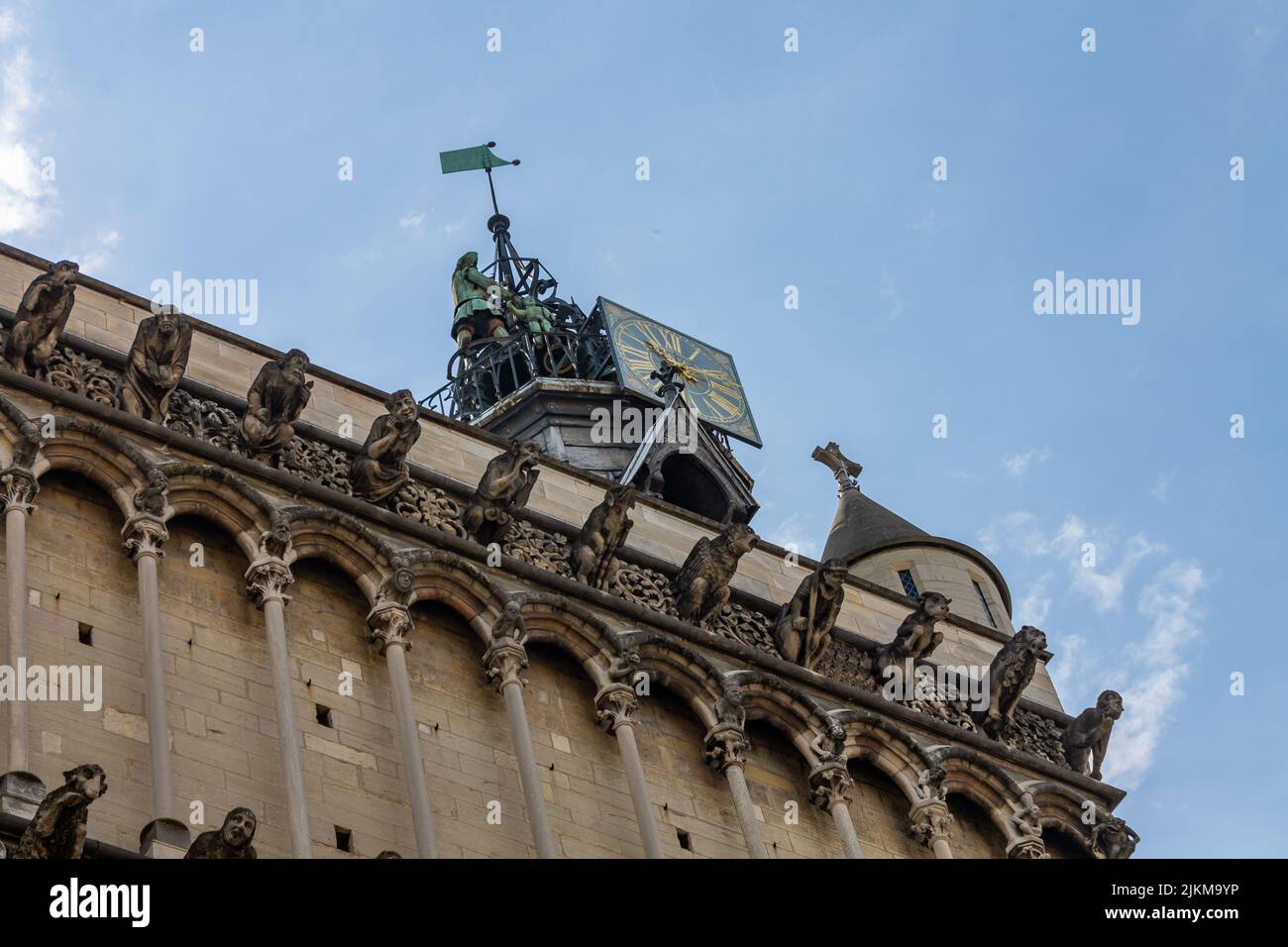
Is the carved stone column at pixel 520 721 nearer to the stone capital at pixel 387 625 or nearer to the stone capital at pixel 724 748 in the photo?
the stone capital at pixel 387 625

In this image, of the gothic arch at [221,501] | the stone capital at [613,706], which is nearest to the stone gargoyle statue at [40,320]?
the gothic arch at [221,501]

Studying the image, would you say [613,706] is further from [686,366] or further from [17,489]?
[686,366]

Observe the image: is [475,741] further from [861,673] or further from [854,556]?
[854,556]

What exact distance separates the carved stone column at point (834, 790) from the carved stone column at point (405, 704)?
3460 mm

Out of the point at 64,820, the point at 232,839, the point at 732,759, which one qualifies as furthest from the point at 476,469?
the point at 64,820

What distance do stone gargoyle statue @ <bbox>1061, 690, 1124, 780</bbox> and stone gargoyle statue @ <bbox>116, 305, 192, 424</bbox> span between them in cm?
819

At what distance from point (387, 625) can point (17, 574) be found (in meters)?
2.90

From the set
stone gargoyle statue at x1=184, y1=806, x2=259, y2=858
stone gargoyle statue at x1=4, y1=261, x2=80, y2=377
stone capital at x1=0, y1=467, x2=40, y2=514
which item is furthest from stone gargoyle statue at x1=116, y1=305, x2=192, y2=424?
stone gargoyle statue at x1=184, y1=806, x2=259, y2=858

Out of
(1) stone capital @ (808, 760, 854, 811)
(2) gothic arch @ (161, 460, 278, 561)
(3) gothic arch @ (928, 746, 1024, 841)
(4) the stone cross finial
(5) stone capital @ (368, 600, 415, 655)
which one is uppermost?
(4) the stone cross finial

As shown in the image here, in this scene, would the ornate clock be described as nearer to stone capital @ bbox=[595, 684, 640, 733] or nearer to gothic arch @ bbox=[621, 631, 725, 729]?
gothic arch @ bbox=[621, 631, 725, 729]

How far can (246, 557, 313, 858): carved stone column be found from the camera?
61.3 ft

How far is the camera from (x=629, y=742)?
70.8 feet
